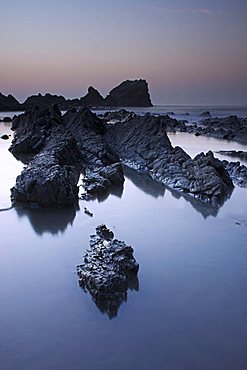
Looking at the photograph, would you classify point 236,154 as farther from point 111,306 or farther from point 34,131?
point 111,306

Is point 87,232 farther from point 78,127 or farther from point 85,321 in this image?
point 78,127

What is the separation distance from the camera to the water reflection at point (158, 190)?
10.5 metres

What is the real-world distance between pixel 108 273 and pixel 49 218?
378 cm

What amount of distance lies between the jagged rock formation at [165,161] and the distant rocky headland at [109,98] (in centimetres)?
9211

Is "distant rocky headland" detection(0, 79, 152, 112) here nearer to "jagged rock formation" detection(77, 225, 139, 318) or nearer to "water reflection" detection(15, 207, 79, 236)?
"water reflection" detection(15, 207, 79, 236)

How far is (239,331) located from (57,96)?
116m

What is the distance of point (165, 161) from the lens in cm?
1559

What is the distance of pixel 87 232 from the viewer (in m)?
8.42

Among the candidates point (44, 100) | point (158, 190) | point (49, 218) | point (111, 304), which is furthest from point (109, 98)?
point (111, 304)

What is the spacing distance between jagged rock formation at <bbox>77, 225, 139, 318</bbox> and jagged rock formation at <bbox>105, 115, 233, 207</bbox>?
5183mm

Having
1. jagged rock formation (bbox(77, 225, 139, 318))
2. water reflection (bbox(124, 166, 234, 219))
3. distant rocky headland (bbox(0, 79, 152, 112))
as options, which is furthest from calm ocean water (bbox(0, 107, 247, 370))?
distant rocky headland (bbox(0, 79, 152, 112))

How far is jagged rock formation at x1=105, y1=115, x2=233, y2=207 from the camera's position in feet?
39.3

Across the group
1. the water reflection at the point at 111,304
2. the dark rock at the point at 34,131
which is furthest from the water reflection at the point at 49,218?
the dark rock at the point at 34,131

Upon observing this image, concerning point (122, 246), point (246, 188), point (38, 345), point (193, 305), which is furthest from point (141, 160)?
point (38, 345)
